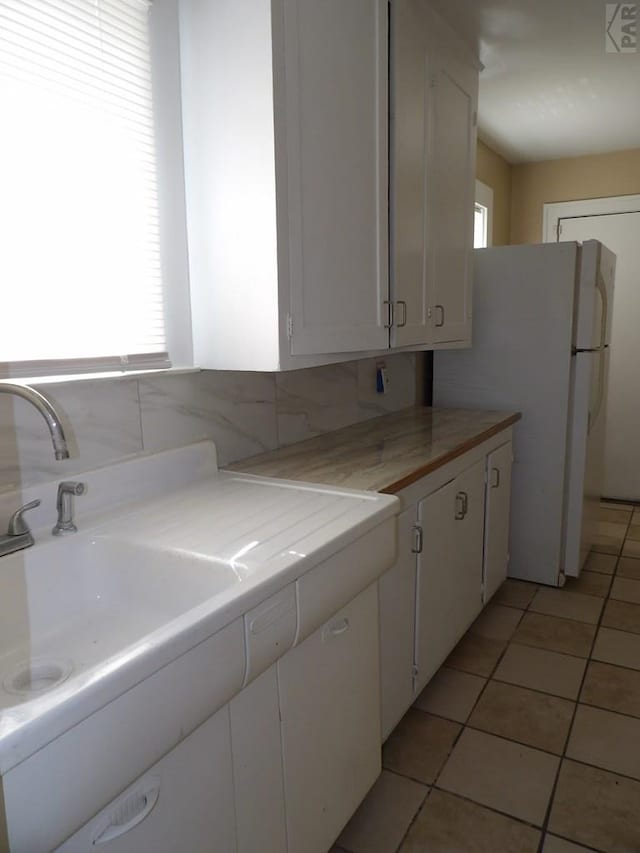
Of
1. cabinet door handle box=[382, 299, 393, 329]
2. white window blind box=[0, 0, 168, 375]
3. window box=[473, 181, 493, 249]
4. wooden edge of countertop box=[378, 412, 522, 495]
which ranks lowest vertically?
wooden edge of countertop box=[378, 412, 522, 495]

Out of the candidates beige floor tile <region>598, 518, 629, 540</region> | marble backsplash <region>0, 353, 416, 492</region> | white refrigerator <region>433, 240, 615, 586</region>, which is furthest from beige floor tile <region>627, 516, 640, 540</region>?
marble backsplash <region>0, 353, 416, 492</region>

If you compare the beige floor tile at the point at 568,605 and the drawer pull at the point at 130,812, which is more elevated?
the drawer pull at the point at 130,812

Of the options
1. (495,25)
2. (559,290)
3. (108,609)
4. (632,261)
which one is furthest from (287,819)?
(632,261)

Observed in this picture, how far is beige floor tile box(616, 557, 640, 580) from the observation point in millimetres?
3037

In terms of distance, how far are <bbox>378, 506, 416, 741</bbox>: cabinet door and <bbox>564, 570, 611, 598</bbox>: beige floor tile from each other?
1430 mm

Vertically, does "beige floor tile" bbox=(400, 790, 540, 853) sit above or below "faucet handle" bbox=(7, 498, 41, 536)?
below

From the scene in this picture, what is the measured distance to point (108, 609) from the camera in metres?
1.18

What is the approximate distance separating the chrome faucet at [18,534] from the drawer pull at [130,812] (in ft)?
1.65

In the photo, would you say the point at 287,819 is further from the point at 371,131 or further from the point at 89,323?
the point at 371,131

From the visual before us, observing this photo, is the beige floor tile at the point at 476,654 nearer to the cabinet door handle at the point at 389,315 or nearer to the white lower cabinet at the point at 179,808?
the cabinet door handle at the point at 389,315

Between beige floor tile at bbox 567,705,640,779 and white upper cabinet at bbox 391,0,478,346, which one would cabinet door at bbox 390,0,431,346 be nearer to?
white upper cabinet at bbox 391,0,478,346

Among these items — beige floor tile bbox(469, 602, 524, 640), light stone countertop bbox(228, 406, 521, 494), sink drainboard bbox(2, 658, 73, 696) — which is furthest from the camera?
beige floor tile bbox(469, 602, 524, 640)

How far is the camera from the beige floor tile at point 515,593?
2762 millimetres

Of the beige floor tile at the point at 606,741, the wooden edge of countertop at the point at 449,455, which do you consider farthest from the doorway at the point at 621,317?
the beige floor tile at the point at 606,741
